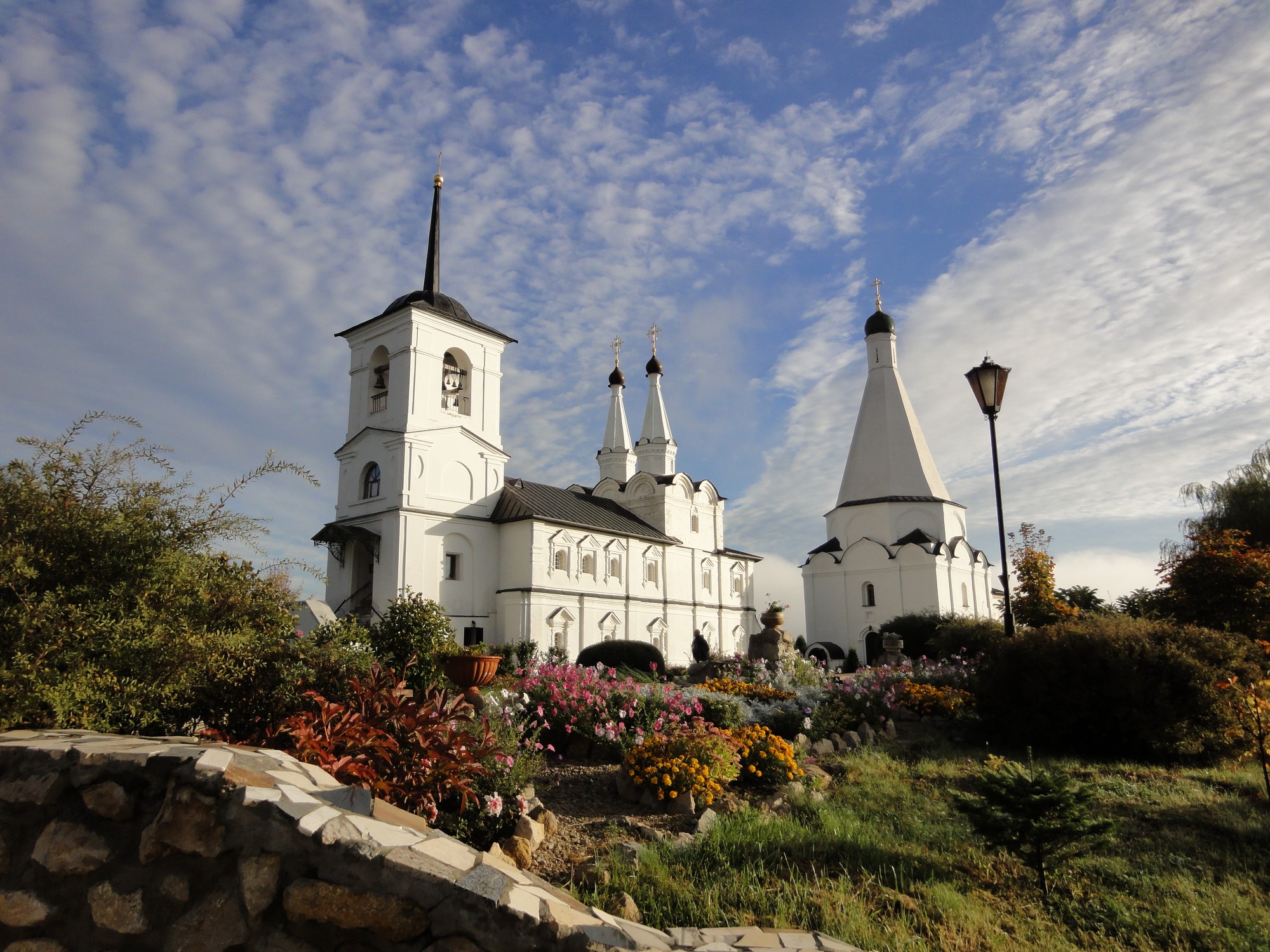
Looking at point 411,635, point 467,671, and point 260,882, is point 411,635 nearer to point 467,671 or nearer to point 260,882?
point 467,671

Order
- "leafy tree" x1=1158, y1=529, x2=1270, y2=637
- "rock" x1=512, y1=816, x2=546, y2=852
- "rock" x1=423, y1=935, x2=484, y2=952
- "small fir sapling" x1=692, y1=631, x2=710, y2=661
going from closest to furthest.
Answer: "rock" x1=423, y1=935, x2=484, y2=952 < "rock" x1=512, y1=816, x2=546, y2=852 < "leafy tree" x1=1158, y1=529, x2=1270, y2=637 < "small fir sapling" x1=692, y1=631, x2=710, y2=661

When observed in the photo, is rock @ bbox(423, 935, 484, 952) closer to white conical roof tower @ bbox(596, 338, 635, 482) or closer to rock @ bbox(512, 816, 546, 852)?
rock @ bbox(512, 816, 546, 852)

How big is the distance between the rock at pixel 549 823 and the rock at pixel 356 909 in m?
2.69

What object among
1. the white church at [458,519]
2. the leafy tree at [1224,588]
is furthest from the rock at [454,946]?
the white church at [458,519]

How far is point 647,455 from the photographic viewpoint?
42.3 meters

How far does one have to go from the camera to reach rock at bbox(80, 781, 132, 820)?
3.49m

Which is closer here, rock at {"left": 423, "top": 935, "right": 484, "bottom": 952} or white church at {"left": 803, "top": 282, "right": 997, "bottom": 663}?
rock at {"left": 423, "top": 935, "right": 484, "bottom": 952}

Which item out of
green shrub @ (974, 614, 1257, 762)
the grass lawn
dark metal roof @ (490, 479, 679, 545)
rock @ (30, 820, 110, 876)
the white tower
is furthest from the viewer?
dark metal roof @ (490, 479, 679, 545)

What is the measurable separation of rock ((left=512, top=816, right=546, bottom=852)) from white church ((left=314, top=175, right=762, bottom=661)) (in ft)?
67.9

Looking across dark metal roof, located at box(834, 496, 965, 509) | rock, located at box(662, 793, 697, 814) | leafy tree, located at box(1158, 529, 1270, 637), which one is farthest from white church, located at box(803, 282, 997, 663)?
rock, located at box(662, 793, 697, 814)

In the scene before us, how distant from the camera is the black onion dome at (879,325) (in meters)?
39.7

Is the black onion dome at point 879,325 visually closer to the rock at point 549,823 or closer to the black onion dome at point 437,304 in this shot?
the black onion dome at point 437,304

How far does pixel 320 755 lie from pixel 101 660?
1.52 m

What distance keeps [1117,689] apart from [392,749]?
8160 mm
